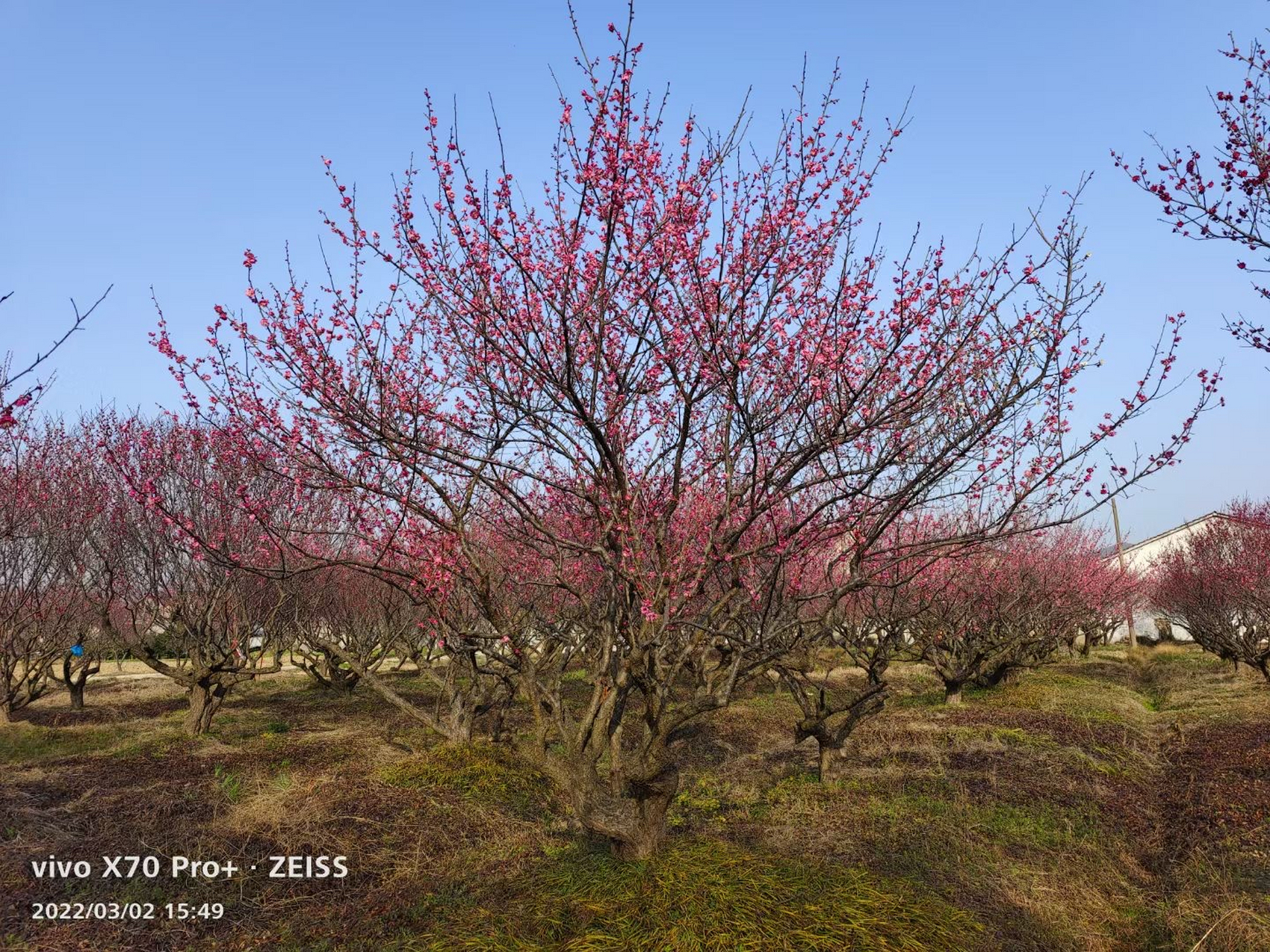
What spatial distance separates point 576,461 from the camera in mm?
A: 6000

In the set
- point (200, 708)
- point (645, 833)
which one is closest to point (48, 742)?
point (200, 708)

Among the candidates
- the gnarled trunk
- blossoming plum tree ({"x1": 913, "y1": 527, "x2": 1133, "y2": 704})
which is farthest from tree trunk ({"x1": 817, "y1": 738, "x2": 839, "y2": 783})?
Result: blossoming plum tree ({"x1": 913, "y1": 527, "x2": 1133, "y2": 704})

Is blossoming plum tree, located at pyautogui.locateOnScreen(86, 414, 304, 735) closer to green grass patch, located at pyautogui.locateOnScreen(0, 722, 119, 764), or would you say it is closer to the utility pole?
green grass patch, located at pyautogui.locateOnScreen(0, 722, 119, 764)

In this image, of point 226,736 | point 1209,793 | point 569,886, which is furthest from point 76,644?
point 1209,793

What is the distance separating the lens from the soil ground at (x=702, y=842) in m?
5.32

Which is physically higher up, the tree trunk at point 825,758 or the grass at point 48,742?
the grass at point 48,742

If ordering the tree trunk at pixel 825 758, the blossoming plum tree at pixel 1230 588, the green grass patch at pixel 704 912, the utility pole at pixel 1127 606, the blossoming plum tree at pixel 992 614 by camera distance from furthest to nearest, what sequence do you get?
1. the utility pole at pixel 1127 606
2. the blossoming plum tree at pixel 1230 588
3. the blossoming plum tree at pixel 992 614
4. the tree trunk at pixel 825 758
5. the green grass patch at pixel 704 912

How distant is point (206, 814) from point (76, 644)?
45.1 ft

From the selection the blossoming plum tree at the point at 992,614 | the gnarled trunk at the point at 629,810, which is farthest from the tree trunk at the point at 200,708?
the blossoming plum tree at the point at 992,614

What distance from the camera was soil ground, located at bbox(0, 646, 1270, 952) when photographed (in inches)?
209

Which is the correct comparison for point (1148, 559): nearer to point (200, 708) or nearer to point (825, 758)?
point (825, 758)

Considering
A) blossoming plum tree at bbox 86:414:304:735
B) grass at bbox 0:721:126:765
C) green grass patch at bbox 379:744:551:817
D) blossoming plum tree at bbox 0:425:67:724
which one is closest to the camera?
green grass patch at bbox 379:744:551:817

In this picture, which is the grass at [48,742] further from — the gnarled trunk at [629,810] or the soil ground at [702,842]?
the gnarled trunk at [629,810]

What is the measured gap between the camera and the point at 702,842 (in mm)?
6738
